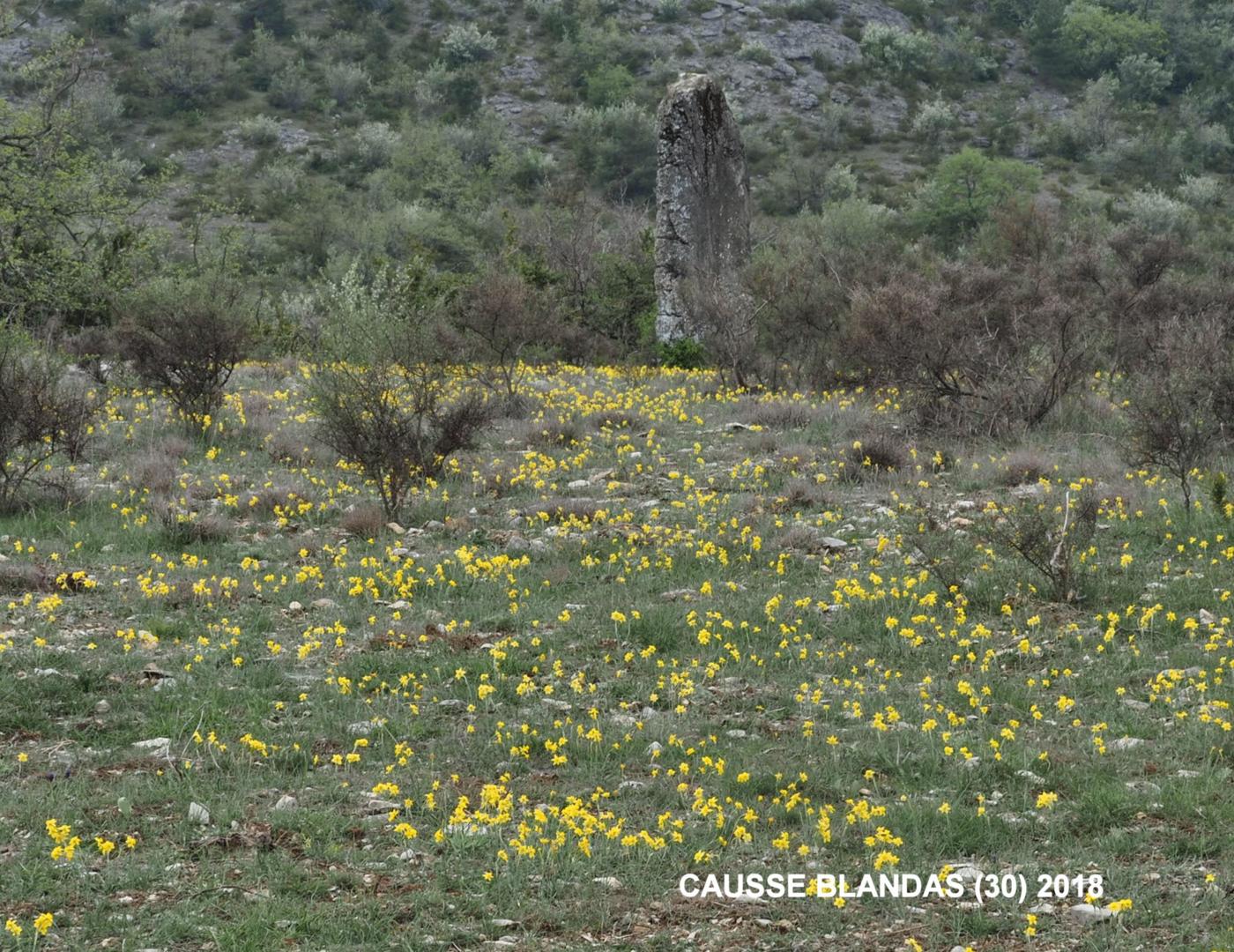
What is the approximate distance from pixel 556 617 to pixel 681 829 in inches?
127

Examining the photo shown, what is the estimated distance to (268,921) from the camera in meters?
4.64

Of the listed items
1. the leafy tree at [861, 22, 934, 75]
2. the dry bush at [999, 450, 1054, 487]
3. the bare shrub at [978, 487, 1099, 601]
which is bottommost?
the dry bush at [999, 450, 1054, 487]

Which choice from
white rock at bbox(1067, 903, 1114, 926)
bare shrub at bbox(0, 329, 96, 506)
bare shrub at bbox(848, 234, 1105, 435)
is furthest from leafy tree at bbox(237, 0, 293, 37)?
white rock at bbox(1067, 903, 1114, 926)

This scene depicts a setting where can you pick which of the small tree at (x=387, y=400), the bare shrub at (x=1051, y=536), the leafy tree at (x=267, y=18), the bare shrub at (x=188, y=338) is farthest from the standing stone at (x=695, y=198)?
the leafy tree at (x=267, y=18)

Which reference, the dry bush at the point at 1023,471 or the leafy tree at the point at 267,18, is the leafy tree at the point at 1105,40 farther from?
the dry bush at the point at 1023,471

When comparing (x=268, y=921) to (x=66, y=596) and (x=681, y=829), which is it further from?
(x=66, y=596)

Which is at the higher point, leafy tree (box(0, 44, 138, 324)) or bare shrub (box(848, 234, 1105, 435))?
leafy tree (box(0, 44, 138, 324))

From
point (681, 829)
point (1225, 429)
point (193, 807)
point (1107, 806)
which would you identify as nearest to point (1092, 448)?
point (1225, 429)

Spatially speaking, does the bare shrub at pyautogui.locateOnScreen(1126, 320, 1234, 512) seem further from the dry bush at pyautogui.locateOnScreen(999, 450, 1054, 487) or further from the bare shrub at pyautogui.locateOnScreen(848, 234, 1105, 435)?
the bare shrub at pyautogui.locateOnScreen(848, 234, 1105, 435)

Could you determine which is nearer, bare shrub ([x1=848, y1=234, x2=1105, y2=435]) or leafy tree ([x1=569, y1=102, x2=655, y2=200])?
bare shrub ([x1=848, y1=234, x2=1105, y2=435])

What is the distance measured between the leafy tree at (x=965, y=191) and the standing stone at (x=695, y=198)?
56.8 feet

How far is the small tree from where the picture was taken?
466 inches

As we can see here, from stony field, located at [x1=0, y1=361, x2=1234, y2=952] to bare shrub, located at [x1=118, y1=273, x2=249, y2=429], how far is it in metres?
2.33

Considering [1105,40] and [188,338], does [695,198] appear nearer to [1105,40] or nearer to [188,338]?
[188,338]
